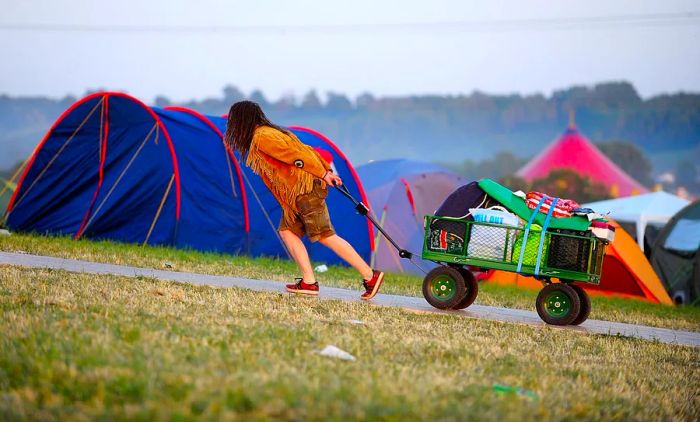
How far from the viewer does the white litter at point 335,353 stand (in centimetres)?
595

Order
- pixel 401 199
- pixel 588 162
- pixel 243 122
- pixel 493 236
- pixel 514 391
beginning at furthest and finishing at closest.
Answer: pixel 588 162
pixel 401 199
pixel 493 236
pixel 243 122
pixel 514 391

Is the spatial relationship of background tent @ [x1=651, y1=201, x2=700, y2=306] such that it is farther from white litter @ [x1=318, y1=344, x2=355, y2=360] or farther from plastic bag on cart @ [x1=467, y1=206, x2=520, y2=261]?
white litter @ [x1=318, y1=344, x2=355, y2=360]

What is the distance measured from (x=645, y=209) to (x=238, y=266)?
17069 millimetres

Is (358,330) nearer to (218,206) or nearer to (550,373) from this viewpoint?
(550,373)

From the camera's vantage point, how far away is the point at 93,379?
474 cm

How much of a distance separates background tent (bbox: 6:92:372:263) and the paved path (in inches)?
180

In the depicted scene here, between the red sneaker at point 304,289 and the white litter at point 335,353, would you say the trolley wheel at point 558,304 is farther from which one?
the white litter at point 335,353

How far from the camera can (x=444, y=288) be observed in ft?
31.9

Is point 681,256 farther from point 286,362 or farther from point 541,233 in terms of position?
point 286,362

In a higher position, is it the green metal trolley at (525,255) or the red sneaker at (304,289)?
the green metal trolley at (525,255)

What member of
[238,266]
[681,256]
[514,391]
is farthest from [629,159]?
[514,391]

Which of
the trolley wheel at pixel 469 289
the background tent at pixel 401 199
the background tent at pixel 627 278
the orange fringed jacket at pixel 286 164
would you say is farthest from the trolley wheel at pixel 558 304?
the background tent at pixel 401 199

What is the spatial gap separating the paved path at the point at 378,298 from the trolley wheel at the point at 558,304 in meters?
0.11

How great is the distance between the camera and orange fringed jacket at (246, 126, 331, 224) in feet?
30.2
